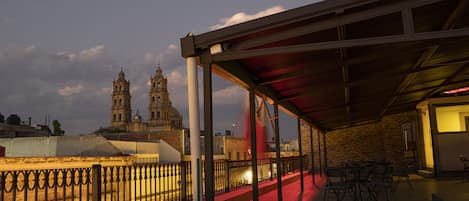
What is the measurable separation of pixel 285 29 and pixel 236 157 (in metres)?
46.3

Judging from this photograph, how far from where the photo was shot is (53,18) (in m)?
54.7

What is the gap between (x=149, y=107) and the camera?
9031cm

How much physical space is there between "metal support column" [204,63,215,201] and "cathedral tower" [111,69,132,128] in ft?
294

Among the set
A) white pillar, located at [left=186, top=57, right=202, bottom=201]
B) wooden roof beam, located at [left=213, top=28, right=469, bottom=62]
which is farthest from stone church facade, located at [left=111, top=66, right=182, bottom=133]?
wooden roof beam, located at [left=213, top=28, right=469, bottom=62]

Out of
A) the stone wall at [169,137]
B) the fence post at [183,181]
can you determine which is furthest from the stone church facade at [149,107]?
the fence post at [183,181]

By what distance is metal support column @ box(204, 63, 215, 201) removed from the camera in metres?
4.37

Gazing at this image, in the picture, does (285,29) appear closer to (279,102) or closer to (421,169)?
(279,102)

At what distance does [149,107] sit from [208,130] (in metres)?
87.7

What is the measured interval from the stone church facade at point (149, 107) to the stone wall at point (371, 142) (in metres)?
67.6

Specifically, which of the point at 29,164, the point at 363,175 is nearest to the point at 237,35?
the point at 363,175

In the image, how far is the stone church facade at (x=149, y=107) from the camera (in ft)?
292

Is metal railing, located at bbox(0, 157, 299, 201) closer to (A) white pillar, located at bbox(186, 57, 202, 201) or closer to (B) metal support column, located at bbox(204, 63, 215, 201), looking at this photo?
(A) white pillar, located at bbox(186, 57, 202, 201)

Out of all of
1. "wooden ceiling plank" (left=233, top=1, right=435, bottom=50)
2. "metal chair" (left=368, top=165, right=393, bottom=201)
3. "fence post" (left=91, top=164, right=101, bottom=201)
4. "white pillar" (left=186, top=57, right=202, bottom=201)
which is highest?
"wooden ceiling plank" (left=233, top=1, right=435, bottom=50)

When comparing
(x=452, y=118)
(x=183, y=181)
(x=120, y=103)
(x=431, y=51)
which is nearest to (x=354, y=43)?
(x=431, y=51)
